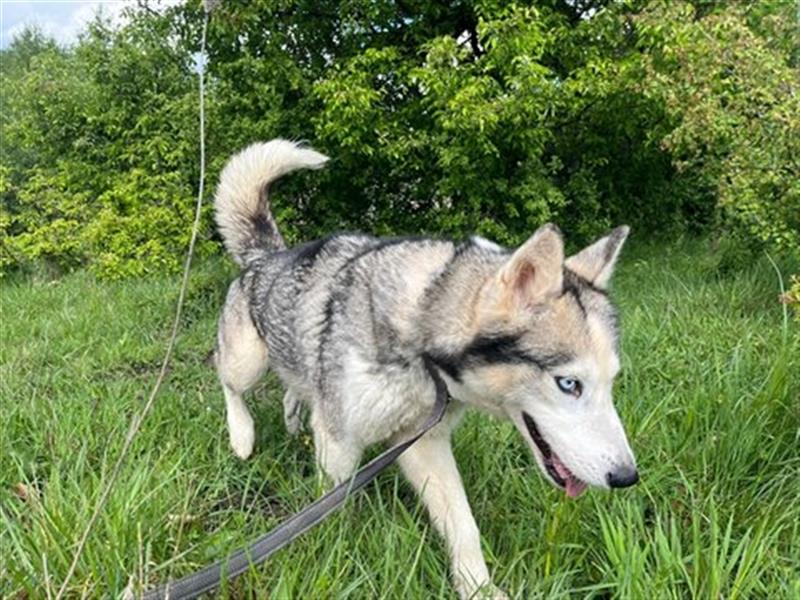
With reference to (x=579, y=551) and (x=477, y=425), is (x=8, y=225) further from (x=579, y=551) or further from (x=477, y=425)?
(x=579, y=551)

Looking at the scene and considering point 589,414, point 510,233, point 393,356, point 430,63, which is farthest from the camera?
point 510,233

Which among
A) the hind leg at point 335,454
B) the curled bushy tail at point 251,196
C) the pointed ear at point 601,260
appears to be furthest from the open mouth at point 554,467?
the curled bushy tail at point 251,196

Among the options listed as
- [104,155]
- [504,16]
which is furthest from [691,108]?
[104,155]

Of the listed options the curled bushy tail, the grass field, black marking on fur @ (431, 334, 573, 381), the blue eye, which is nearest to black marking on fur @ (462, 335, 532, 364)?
black marking on fur @ (431, 334, 573, 381)

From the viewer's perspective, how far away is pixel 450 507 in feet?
7.54

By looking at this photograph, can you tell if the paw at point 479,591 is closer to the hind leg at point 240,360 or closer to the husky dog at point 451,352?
the husky dog at point 451,352

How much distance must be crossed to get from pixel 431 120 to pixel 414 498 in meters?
5.36

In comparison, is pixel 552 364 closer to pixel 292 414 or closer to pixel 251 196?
pixel 292 414

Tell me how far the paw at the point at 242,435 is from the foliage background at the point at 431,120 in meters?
3.27

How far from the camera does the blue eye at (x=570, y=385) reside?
196cm

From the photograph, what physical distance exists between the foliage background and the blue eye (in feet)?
10.6

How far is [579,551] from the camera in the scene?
215 centimetres

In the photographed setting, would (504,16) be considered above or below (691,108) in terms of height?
above

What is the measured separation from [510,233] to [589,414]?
575 centimetres
